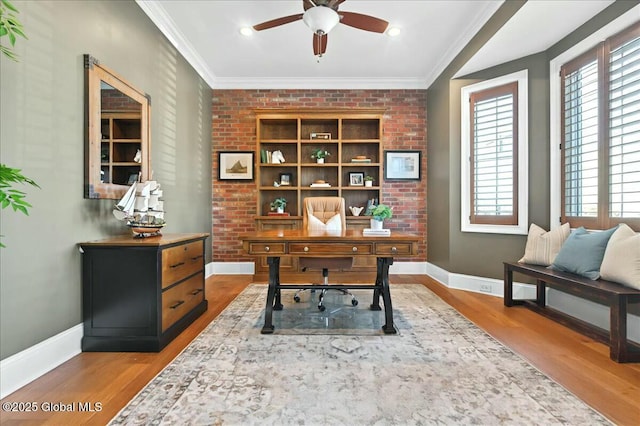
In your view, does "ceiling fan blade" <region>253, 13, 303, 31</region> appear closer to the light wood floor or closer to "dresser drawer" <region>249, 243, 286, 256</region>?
"dresser drawer" <region>249, 243, 286, 256</region>

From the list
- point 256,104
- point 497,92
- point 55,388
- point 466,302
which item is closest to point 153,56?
point 256,104

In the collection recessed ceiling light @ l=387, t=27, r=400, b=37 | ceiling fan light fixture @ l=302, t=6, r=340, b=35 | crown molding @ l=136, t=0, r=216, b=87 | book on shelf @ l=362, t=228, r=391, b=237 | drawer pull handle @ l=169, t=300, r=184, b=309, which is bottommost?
drawer pull handle @ l=169, t=300, r=184, b=309

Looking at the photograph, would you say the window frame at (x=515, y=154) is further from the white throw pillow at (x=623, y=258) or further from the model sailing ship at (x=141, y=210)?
the model sailing ship at (x=141, y=210)

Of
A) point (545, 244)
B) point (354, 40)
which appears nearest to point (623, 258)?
point (545, 244)

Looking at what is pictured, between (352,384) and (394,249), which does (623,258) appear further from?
(352,384)

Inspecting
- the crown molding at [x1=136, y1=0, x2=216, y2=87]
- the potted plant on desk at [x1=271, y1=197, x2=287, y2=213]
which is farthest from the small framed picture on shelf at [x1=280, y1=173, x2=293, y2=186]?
the crown molding at [x1=136, y1=0, x2=216, y2=87]

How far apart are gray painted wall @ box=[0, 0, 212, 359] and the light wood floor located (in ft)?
0.96

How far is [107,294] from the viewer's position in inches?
86.2

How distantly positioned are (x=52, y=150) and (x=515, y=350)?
323 centimetres

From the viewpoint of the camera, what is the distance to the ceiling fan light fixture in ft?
7.96

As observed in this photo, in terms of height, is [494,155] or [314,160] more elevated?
[314,160]

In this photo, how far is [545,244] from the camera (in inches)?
118

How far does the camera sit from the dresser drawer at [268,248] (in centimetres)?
245

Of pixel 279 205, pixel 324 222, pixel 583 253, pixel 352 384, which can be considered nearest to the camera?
pixel 352 384
